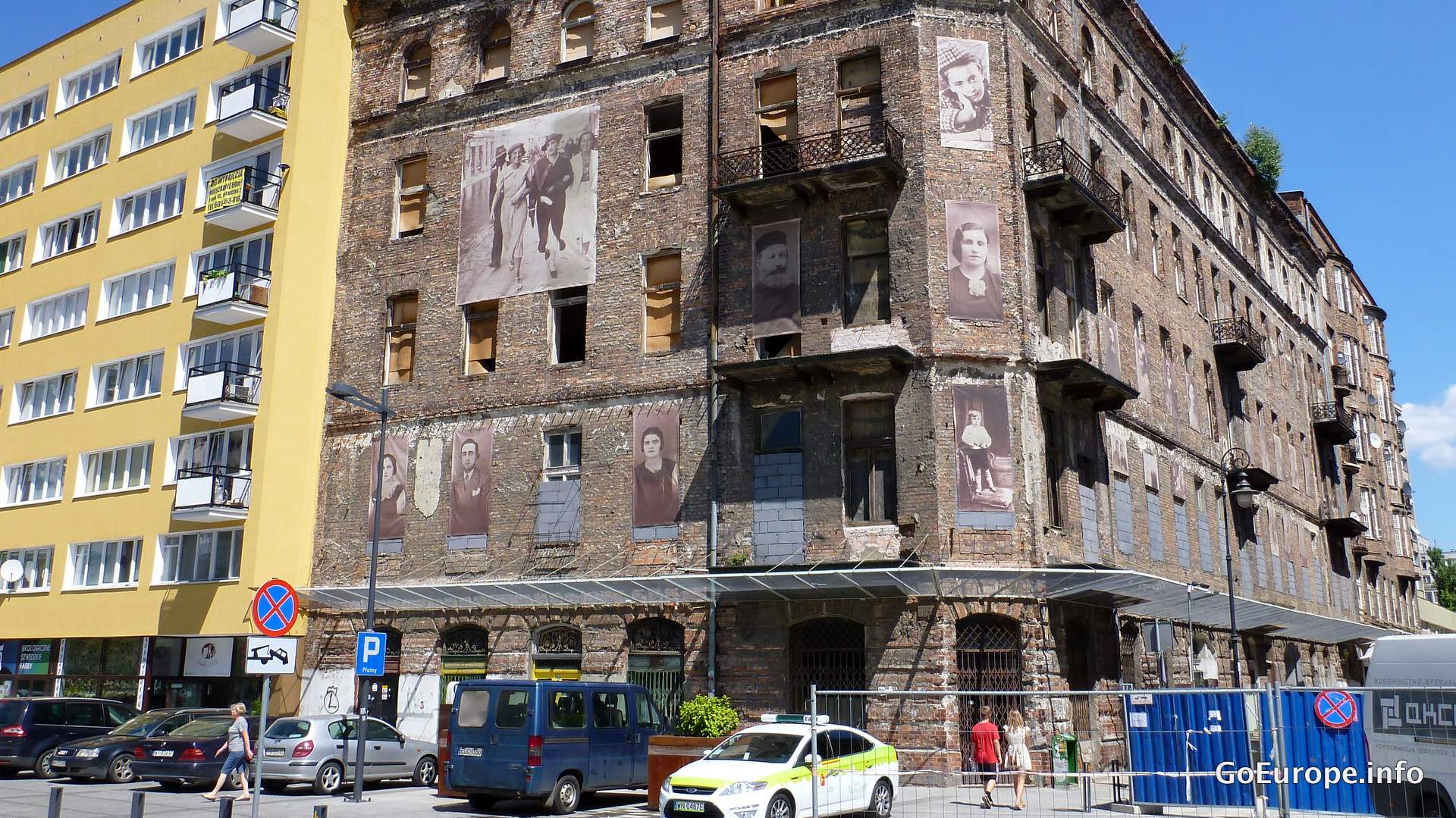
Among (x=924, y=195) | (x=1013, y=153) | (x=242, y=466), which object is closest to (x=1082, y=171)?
(x=1013, y=153)

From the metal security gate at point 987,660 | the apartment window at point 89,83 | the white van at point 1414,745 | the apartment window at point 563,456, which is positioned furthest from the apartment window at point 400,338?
the white van at point 1414,745

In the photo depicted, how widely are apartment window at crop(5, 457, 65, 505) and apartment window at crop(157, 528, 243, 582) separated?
6.51m

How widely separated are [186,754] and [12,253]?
91.3 ft

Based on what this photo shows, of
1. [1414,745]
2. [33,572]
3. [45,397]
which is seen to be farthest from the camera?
[45,397]

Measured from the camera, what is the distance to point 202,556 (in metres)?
31.8

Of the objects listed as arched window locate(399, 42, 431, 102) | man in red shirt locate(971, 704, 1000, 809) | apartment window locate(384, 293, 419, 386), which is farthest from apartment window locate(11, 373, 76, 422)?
man in red shirt locate(971, 704, 1000, 809)

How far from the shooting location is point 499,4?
3183cm

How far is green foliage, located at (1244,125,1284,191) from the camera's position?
45.5 metres

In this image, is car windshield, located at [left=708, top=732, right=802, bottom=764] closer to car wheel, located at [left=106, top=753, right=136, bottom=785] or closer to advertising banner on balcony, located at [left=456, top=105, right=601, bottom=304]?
car wheel, located at [left=106, top=753, right=136, bottom=785]

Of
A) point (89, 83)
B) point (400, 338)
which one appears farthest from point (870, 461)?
point (89, 83)

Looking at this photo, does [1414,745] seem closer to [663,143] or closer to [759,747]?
[759,747]

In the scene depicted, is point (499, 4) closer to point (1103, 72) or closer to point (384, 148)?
point (384, 148)

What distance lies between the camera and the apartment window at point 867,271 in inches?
996

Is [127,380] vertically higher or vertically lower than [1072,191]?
lower
